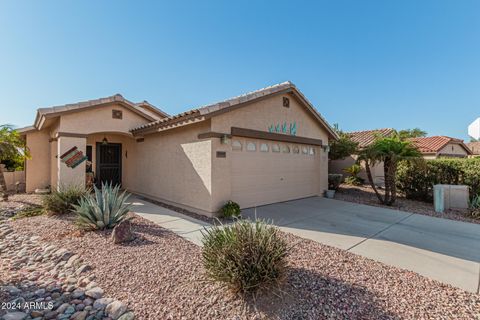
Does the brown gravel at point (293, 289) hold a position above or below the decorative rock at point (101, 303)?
above

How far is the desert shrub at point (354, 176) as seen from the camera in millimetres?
16656

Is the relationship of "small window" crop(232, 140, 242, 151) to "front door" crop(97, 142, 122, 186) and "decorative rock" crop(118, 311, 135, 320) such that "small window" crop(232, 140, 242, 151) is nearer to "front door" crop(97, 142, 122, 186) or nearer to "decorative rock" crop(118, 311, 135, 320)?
"decorative rock" crop(118, 311, 135, 320)

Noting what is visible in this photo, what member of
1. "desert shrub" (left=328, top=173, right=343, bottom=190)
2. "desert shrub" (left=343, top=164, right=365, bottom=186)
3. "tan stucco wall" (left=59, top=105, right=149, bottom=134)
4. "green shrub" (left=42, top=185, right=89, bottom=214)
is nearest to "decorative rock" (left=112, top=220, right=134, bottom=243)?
"green shrub" (left=42, top=185, right=89, bottom=214)

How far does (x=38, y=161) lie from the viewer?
39.9ft

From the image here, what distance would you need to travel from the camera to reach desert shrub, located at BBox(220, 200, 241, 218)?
7.60 m

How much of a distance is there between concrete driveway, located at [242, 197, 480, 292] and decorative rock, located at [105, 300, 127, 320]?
412 cm

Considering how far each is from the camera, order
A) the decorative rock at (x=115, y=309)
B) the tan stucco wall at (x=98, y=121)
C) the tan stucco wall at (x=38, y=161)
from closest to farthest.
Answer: the decorative rock at (x=115, y=309), the tan stucco wall at (x=98, y=121), the tan stucco wall at (x=38, y=161)

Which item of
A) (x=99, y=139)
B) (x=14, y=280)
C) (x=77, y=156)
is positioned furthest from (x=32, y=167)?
(x=14, y=280)

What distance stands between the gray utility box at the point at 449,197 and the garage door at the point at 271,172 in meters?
5.09

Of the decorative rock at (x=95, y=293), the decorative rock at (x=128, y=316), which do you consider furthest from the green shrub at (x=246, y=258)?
the decorative rock at (x=95, y=293)

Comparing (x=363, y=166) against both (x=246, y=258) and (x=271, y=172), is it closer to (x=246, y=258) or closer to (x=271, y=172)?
(x=271, y=172)

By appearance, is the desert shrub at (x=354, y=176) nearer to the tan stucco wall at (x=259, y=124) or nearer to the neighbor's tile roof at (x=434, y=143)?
the tan stucco wall at (x=259, y=124)

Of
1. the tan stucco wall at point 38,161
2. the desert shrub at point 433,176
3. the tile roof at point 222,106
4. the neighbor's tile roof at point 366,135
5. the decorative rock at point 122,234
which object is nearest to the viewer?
the decorative rock at point 122,234

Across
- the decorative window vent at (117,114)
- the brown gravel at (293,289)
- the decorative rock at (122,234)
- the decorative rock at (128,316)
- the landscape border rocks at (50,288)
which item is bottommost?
the landscape border rocks at (50,288)
